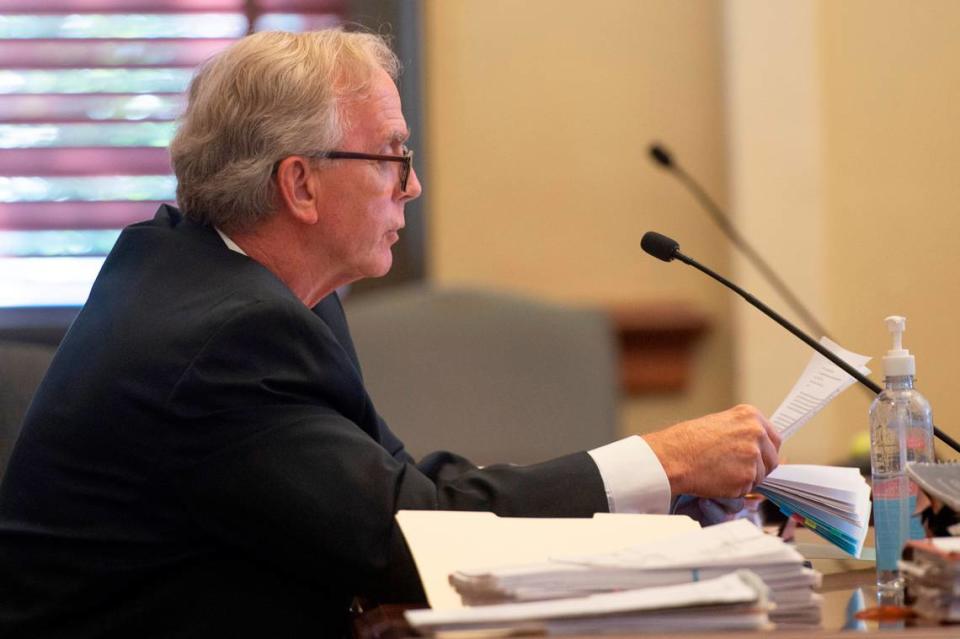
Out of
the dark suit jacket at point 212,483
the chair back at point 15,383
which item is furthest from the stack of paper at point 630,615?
the chair back at point 15,383

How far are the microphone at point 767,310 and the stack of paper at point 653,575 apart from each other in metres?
0.44

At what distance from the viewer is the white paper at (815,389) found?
1.59 meters

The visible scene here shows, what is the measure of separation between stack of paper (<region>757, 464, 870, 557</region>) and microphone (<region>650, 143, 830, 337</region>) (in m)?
1.79

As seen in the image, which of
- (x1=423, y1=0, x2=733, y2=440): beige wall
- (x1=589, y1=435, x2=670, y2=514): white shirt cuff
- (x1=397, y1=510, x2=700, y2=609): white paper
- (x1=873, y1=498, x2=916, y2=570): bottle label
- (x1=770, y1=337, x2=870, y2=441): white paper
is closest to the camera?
(x1=397, y1=510, x2=700, y2=609): white paper

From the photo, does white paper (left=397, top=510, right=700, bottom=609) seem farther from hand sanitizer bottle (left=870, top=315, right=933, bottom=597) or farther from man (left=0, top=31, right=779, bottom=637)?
hand sanitizer bottle (left=870, top=315, right=933, bottom=597)

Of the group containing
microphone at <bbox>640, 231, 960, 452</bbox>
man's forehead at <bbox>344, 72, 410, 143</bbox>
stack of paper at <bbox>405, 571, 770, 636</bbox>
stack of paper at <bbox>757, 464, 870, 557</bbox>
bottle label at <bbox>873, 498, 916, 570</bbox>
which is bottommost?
stack of paper at <bbox>757, 464, 870, 557</bbox>

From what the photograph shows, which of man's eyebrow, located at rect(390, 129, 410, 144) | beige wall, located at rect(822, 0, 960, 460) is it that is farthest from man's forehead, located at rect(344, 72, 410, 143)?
beige wall, located at rect(822, 0, 960, 460)

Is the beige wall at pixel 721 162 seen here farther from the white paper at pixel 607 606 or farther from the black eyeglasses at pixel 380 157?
the white paper at pixel 607 606

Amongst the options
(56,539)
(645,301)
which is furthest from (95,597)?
(645,301)

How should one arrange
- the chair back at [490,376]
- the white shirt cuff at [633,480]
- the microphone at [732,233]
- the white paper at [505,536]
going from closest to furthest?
the white paper at [505,536] < the white shirt cuff at [633,480] < the chair back at [490,376] < the microphone at [732,233]

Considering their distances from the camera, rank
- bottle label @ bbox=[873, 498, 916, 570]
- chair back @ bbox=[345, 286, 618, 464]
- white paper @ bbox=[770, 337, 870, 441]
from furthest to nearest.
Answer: chair back @ bbox=[345, 286, 618, 464] → white paper @ bbox=[770, 337, 870, 441] → bottle label @ bbox=[873, 498, 916, 570]

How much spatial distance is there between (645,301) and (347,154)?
6.62 ft

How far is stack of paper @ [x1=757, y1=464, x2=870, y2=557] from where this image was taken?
1.55 metres

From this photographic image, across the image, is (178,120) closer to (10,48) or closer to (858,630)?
(858,630)
